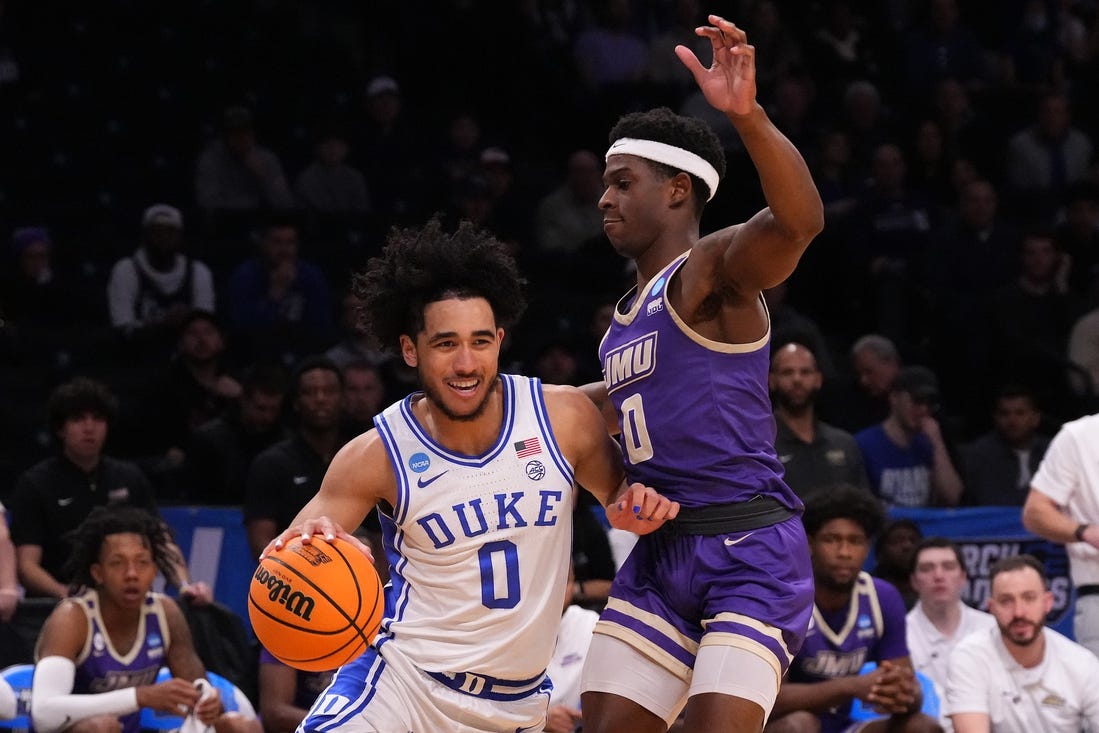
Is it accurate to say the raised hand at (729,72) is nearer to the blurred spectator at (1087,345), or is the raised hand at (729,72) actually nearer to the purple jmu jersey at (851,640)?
the purple jmu jersey at (851,640)

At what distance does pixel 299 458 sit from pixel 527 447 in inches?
165

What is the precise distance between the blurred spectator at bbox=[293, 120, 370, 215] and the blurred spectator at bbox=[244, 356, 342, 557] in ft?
12.1

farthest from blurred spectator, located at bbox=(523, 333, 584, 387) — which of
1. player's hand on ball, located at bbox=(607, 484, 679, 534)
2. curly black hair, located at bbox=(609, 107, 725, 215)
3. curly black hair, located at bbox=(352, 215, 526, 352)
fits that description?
player's hand on ball, located at bbox=(607, 484, 679, 534)

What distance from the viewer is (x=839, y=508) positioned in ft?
26.7

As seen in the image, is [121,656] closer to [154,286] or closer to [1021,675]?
[154,286]

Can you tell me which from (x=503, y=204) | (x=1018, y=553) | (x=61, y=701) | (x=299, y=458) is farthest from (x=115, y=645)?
(x=503, y=204)

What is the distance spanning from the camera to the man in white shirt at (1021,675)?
8102mm

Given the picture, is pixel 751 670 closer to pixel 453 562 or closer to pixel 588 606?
pixel 453 562

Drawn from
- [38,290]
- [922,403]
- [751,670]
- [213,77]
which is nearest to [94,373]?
[38,290]

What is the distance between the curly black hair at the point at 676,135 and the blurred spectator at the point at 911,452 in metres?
5.08

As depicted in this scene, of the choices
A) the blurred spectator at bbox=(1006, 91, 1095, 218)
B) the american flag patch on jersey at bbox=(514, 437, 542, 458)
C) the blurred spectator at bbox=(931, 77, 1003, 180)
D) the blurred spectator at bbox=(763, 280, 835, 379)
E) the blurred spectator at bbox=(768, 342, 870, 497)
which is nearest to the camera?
the american flag patch on jersey at bbox=(514, 437, 542, 458)

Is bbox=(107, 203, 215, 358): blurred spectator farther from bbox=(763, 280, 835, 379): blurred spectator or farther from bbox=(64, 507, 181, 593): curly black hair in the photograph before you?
bbox=(763, 280, 835, 379): blurred spectator

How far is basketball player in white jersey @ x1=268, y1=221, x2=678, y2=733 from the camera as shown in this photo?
16.3 ft

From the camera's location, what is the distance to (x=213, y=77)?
13.6m
